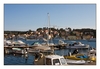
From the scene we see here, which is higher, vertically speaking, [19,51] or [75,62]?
[19,51]

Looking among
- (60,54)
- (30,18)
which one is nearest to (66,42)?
(60,54)

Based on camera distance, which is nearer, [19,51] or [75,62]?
[75,62]

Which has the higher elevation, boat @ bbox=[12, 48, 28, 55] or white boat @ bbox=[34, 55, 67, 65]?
boat @ bbox=[12, 48, 28, 55]

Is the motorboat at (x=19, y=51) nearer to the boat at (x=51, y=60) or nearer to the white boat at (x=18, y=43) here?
the white boat at (x=18, y=43)

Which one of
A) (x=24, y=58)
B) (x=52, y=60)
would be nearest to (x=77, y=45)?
(x=52, y=60)

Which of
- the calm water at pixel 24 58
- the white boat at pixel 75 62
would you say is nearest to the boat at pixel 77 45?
the calm water at pixel 24 58

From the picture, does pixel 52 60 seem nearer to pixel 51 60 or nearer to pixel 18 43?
pixel 51 60

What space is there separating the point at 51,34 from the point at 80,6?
943mm

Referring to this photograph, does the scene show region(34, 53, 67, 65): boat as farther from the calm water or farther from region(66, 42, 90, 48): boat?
region(66, 42, 90, 48): boat

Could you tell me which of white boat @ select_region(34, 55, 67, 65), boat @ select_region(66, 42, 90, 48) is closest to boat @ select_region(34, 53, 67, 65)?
white boat @ select_region(34, 55, 67, 65)

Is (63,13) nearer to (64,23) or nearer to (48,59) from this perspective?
(64,23)

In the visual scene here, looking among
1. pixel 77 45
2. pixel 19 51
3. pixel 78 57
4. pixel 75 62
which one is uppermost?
pixel 77 45

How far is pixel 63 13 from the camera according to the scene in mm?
10383

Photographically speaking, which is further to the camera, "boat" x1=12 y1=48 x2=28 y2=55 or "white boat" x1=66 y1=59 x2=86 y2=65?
"boat" x1=12 y1=48 x2=28 y2=55
